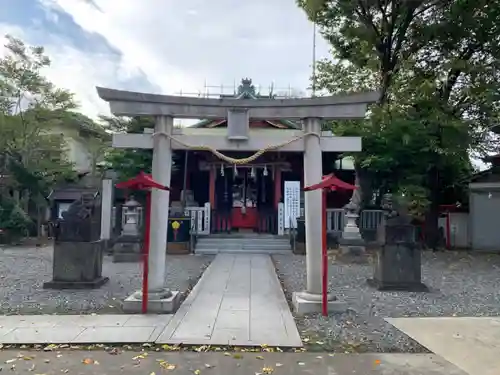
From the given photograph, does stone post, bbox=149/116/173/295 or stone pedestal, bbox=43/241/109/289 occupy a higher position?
stone post, bbox=149/116/173/295

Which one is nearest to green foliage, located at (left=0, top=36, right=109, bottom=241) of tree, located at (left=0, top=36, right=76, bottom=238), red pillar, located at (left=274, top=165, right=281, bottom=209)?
tree, located at (left=0, top=36, right=76, bottom=238)

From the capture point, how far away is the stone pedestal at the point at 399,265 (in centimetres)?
970

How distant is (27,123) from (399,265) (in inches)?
676

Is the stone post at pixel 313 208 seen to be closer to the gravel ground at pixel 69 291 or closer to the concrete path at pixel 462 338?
the concrete path at pixel 462 338

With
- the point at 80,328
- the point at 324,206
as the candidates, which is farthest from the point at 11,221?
the point at 324,206

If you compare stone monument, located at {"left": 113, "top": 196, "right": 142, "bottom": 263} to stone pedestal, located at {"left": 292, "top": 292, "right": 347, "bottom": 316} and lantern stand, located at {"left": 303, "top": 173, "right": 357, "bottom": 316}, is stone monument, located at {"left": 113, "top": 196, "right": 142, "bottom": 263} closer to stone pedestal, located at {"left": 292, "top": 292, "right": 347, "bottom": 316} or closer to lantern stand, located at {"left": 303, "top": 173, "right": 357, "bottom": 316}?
stone pedestal, located at {"left": 292, "top": 292, "right": 347, "bottom": 316}

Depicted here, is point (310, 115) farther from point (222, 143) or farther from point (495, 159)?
point (495, 159)

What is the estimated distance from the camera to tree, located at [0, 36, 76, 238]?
65.0 feet

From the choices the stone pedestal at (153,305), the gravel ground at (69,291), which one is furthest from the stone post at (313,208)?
the gravel ground at (69,291)

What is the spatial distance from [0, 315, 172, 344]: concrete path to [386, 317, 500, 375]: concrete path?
3473mm

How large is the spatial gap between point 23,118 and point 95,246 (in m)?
13.2

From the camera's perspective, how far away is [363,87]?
16.2 meters

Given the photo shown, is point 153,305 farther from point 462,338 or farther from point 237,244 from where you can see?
point 237,244

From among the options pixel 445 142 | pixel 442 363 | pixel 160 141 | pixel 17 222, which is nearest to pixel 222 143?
pixel 160 141
